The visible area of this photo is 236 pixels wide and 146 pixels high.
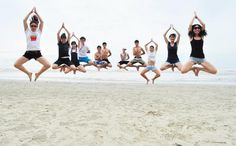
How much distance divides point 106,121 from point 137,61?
947cm

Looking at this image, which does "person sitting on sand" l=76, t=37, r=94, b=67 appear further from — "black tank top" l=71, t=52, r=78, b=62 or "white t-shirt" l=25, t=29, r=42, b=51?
"white t-shirt" l=25, t=29, r=42, b=51

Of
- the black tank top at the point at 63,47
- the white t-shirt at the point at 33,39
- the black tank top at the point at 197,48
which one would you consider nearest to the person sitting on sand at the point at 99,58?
the black tank top at the point at 63,47

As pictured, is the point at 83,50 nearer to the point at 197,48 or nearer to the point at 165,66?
the point at 165,66

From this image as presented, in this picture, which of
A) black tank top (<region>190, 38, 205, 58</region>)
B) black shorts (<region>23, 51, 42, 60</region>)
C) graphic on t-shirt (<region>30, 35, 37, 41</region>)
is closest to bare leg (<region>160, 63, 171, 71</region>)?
black tank top (<region>190, 38, 205, 58</region>)

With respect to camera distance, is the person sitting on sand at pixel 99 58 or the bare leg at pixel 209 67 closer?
the bare leg at pixel 209 67

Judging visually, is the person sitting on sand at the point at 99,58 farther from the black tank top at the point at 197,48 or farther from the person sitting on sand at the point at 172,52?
the black tank top at the point at 197,48

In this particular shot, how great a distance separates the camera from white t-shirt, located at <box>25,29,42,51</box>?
929 centimetres

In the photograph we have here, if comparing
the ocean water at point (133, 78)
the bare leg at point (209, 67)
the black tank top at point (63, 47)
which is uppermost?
the black tank top at point (63, 47)

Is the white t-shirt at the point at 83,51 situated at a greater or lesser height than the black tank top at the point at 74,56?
greater

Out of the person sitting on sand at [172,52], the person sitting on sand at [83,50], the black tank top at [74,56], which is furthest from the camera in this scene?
the person sitting on sand at [83,50]

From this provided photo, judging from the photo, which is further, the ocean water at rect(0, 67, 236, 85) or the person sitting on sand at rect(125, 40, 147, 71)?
the ocean water at rect(0, 67, 236, 85)

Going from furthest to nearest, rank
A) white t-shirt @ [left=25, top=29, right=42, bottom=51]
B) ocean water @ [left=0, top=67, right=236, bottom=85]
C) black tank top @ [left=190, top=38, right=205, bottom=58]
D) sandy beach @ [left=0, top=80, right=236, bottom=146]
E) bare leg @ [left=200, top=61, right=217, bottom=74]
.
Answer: ocean water @ [left=0, top=67, right=236, bottom=85] → bare leg @ [left=200, top=61, right=217, bottom=74] → black tank top @ [left=190, top=38, right=205, bottom=58] → white t-shirt @ [left=25, top=29, right=42, bottom=51] → sandy beach @ [left=0, top=80, right=236, bottom=146]

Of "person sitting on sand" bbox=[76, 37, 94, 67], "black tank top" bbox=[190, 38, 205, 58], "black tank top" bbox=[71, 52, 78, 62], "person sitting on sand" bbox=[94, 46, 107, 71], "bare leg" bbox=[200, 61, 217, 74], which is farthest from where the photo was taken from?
"person sitting on sand" bbox=[94, 46, 107, 71]

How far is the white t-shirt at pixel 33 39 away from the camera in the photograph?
9289mm
